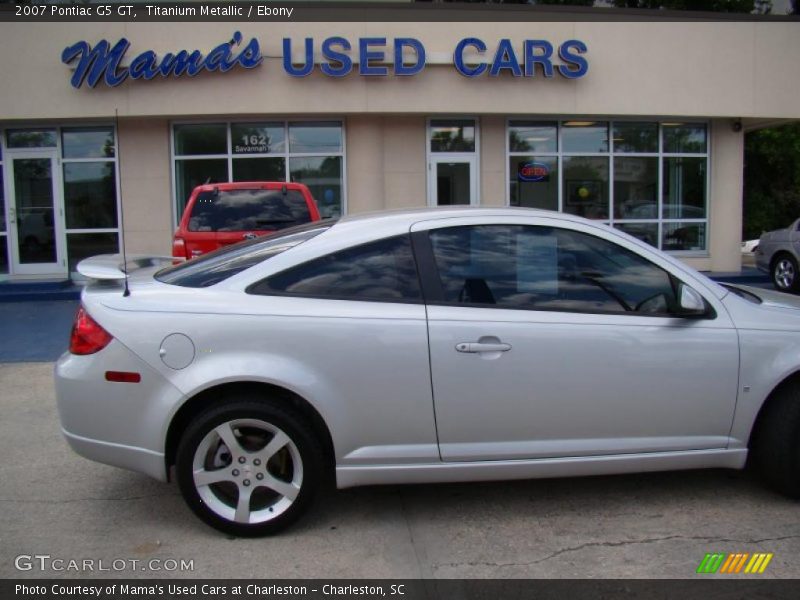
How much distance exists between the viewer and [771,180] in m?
29.1

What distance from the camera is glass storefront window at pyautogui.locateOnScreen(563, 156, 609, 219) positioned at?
14.2 metres

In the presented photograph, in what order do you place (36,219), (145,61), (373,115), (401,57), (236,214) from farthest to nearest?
1. (36,219)
2. (373,115)
3. (401,57)
4. (145,61)
5. (236,214)

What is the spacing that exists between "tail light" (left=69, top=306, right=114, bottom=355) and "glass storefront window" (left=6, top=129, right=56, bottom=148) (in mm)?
11317

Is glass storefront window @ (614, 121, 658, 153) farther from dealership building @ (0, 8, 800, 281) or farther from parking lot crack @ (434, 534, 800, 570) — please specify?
parking lot crack @ (434, 534, 800, 570)

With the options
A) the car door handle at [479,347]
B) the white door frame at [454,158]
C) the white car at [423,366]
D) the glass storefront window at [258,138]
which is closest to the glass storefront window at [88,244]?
the glass storefront window at [258,138]

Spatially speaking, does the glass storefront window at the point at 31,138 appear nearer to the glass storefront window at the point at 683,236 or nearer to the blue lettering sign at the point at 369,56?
the blue lettering sign at the point at 369,56

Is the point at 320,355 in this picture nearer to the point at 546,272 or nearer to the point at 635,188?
the point at 546,272

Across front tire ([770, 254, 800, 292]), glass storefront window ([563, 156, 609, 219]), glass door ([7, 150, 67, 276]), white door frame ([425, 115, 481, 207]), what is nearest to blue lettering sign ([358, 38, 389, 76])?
white door frame ([425, 115, 481, 207])

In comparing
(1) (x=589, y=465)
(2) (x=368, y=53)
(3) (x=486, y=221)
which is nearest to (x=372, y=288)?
(3) (x=486, y=221)

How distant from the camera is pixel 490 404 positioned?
3586 millimetres

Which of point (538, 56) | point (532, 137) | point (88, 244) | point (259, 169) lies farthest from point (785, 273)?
point (88, 244)

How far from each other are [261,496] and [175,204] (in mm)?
10761

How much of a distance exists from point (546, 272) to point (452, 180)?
10.2m

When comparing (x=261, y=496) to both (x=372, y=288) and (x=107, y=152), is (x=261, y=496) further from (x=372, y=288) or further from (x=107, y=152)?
(x=107, y=152)
